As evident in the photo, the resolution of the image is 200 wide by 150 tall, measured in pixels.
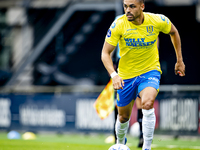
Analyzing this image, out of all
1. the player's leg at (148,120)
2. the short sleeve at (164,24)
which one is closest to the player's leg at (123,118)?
the player's leg at (148,120)

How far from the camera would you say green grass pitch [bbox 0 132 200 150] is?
8469 mm

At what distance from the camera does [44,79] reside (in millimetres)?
16547

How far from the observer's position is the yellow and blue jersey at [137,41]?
6211 mm

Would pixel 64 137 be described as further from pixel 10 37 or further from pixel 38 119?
pixel 10 37

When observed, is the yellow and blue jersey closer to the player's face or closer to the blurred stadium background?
the player's face

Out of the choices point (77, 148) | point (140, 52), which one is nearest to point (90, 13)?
point (77, 148)

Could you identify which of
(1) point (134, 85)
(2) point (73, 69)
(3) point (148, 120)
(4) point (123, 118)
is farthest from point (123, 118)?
(2) point (73, 69)

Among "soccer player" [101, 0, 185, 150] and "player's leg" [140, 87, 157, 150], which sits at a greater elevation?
"soccer player" [101, 0, 185, 150]

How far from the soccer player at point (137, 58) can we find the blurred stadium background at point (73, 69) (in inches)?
178

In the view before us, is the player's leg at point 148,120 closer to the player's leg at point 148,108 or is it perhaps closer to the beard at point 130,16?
the player's leg at point 148,108

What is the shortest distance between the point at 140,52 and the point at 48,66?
11.3 meters

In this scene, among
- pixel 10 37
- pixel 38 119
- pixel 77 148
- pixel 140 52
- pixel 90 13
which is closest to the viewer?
pixel 140 52

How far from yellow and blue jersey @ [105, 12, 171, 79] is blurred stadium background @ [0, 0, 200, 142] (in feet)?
15.2

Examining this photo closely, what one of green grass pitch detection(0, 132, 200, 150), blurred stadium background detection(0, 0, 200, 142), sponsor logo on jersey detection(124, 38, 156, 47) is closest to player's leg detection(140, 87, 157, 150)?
sponsor logo on jersey detection(124, 38, 156, 47)
